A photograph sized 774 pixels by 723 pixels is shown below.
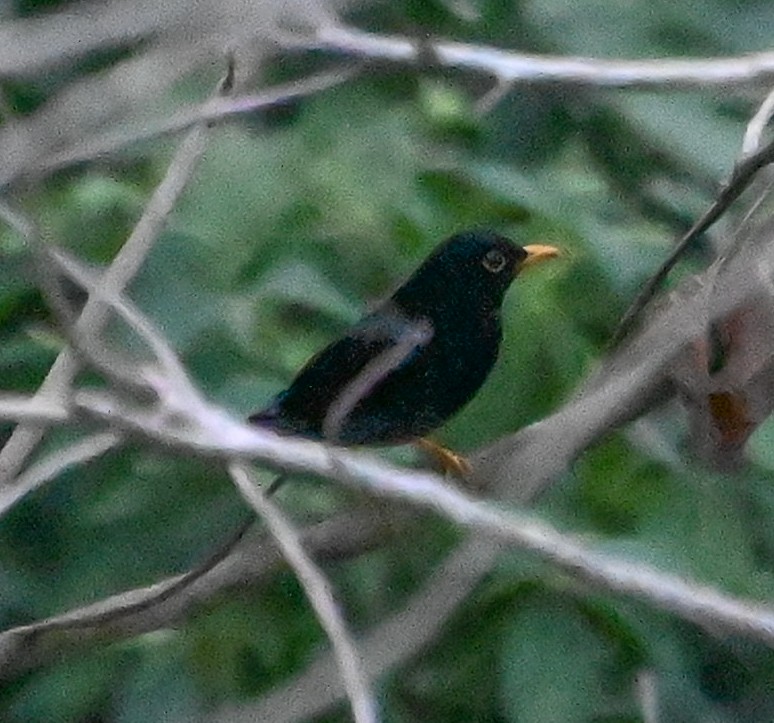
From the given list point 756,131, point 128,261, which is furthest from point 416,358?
point 756,131

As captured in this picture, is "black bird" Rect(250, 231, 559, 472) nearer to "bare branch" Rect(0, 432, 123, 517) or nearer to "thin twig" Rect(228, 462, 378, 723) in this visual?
"bare branch" Rect(0, 432, 123, 517)

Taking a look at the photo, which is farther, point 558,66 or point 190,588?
point 190,588

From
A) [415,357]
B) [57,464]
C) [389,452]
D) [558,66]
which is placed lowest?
[389,452]

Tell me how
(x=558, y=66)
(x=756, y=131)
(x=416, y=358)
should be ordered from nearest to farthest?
(x=558, y=66)
(x=756, y=131)
(x=416, y=358)

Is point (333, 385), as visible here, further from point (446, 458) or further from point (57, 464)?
point (57, 464)

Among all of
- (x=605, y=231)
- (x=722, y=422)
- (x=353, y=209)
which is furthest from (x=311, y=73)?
(x=722, y=422)

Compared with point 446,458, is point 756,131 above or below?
above
